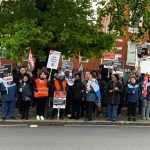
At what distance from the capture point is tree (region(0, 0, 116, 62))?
1413cm

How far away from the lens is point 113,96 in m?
11.1

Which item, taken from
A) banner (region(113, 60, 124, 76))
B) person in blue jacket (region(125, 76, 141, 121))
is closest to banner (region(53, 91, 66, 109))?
person in blue jacket (region(125, 76, 141, 121))

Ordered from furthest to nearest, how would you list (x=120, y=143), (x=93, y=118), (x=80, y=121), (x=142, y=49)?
(x=142, y=49) → (x=93, y=118) → (x=80, y=121) → (x=120, y=143)

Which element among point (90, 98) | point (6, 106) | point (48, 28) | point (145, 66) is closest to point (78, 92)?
point (90, 98)

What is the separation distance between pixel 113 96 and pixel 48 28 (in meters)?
5.74

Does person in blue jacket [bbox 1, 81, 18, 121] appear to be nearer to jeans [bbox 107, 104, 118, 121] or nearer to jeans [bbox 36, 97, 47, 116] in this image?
jeans [bbox 36, 97, 47, 116]

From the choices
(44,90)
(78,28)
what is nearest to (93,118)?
(44,90)

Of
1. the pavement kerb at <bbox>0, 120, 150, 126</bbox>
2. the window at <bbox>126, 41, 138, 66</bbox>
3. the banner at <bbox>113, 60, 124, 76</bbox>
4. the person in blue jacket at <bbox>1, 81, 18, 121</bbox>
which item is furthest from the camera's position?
the window at <bbox>126, 41, 138, 66</bbox>

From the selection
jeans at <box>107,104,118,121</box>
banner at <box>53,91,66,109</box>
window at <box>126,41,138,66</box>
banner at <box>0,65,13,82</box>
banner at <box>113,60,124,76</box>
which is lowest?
jeans at <box>107,104,118,121</box>

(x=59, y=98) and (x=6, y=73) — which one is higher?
(x=6, y=73)

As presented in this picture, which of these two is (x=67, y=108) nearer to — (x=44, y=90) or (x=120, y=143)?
(x=44, y=90)

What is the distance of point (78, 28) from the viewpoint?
15172mm

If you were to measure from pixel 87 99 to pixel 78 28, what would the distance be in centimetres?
520

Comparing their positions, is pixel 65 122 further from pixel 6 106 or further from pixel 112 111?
pixel 6 106
